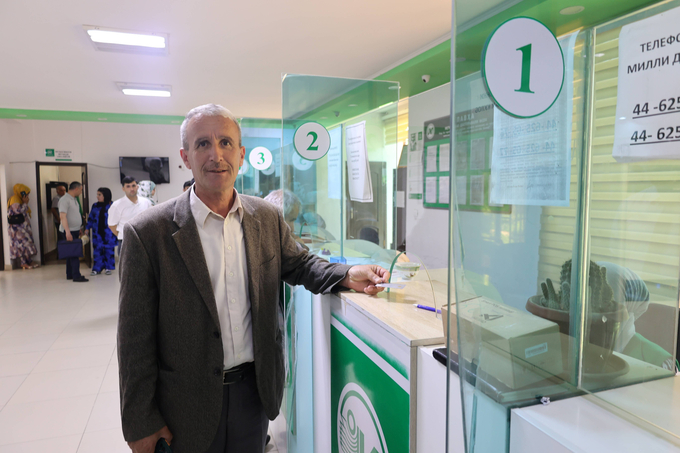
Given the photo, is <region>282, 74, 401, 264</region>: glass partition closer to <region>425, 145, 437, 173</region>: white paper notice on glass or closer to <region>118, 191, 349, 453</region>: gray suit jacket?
<region>118, 191, 349, 453</region>: gray suit jacket

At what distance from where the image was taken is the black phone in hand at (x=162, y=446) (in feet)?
4.61

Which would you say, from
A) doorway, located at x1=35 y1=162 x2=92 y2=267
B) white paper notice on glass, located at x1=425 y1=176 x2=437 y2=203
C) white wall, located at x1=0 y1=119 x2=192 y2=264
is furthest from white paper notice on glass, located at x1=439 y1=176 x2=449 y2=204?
doorway, located at x1=35 y1=162 x2=92 y2=267

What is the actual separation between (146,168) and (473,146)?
1063 centimetres

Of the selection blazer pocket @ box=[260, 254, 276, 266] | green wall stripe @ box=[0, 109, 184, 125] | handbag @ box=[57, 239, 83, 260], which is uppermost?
green wall stripe @ box=[0, 109, 184, 125]

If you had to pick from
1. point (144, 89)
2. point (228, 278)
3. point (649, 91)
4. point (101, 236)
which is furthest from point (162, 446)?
point (101, 236)

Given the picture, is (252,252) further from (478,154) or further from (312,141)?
(312,141)

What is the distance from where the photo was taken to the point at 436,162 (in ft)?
18.0

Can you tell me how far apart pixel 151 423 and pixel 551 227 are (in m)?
1.36

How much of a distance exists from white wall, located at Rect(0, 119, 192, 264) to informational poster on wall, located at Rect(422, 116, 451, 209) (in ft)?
23.1

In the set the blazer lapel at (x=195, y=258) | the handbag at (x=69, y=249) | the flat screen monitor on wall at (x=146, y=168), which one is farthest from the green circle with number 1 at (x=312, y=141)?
the flat screen monitor on wall at (x=146, y=168)

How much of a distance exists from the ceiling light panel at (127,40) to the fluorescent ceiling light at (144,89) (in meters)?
1.94

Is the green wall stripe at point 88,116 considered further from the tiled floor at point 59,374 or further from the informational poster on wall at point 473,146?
the informational poster on wall at point 473,146

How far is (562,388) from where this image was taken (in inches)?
34.6

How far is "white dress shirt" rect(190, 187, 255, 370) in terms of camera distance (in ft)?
4.99
